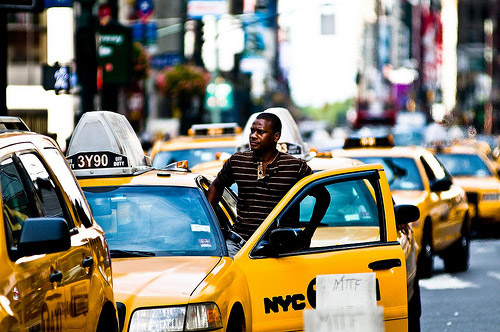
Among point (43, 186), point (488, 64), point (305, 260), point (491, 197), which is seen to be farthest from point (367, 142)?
point (488, 64)

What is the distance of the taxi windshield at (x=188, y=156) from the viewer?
16.0 meters

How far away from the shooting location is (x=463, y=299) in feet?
41.9

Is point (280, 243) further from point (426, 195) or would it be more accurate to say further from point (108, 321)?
point (426, 195)

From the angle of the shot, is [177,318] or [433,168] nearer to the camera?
[177,318]

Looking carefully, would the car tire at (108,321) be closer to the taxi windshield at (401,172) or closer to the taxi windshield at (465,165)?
the taxi windshield at (401,172)

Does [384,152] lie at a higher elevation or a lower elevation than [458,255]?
higher

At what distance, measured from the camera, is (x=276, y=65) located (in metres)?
120

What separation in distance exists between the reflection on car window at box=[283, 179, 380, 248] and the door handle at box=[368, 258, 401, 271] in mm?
253

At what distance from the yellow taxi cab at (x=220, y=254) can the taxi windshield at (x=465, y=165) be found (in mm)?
13510

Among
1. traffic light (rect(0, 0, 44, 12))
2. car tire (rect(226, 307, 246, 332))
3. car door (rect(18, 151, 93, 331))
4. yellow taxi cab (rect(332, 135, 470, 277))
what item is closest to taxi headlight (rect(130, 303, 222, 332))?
car tire (rect(226, 307, 246, 332))

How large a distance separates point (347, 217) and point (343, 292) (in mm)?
2744

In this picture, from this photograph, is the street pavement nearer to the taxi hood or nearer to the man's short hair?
the man's short hair

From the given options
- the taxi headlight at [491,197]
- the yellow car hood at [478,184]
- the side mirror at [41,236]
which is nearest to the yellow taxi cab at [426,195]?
the yellow car hood at [478,184]

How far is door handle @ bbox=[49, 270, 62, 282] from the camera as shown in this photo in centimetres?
492
